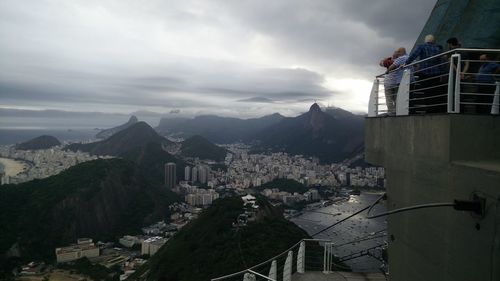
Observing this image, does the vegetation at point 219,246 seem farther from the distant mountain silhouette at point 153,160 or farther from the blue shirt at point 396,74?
the distant mountain silhouette at point 153,160

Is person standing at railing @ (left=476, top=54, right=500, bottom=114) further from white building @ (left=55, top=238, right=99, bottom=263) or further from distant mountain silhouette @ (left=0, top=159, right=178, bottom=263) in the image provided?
distant mountain silhouette @ (left=0, top=159, right=178, bottom=263)

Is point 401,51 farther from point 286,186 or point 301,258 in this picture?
point 286,186

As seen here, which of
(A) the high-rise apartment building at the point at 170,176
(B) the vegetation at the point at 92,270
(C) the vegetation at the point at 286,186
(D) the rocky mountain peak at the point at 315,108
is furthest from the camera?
(D) the rocky mountain peak at the point at 315,108

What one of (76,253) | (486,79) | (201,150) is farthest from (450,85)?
(201,150)

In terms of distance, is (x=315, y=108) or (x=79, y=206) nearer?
(x=79, y=206)

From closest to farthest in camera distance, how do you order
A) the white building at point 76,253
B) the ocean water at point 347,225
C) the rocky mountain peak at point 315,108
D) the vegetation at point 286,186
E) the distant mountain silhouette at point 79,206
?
the ocean water at point 347,225 < the white building at point 76,253 < the distant mountain silhouette at point 79,206 < the vegetation at point 286,186 < the rocky mountain peak at point 315,108

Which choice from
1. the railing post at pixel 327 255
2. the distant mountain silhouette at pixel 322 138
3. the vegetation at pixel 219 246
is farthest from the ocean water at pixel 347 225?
the distant mountain silhouette at pixel 322 138

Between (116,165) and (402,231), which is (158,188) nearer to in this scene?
(116,165)

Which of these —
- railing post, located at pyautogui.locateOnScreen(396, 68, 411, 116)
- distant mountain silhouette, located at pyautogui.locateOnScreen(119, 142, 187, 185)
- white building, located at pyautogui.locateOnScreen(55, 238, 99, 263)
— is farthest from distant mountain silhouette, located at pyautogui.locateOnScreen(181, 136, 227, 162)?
railing post, located at pyautogui.locateOnScreen(396, 68, 411, 116)
